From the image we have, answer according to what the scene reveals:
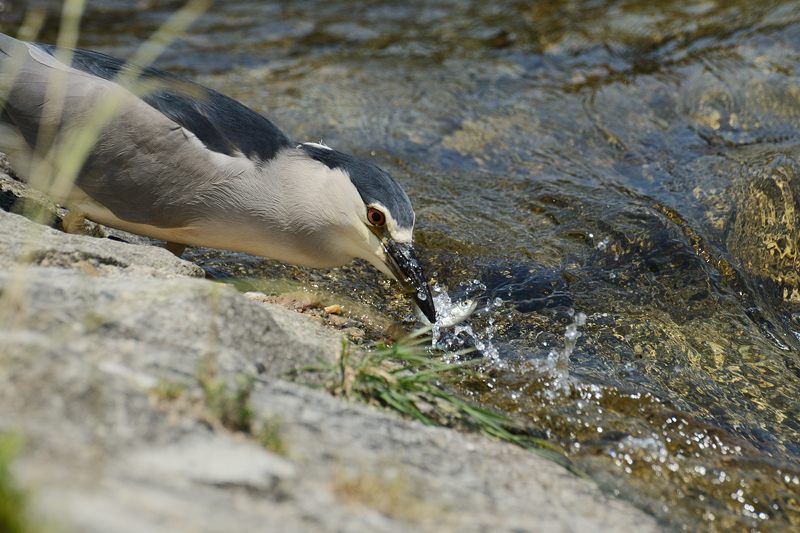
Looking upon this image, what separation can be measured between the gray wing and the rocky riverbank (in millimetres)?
1429

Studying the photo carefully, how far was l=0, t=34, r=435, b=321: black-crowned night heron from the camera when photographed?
4449 millimetres

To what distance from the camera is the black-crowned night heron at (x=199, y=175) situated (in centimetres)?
445

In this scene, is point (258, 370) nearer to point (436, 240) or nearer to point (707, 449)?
point (707, 449)

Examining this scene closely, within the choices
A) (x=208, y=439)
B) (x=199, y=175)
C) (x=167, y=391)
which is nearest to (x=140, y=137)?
(x=199, y=175)

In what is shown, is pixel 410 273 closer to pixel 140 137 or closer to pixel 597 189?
pixel 140 137

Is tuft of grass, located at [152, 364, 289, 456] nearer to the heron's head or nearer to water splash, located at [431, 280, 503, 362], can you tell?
water splash, located at [431, 280, 503, 362]

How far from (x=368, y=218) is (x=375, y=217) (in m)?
0.05

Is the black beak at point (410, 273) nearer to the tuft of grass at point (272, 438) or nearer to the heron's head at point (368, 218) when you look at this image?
the heron's head at point (368, 218)

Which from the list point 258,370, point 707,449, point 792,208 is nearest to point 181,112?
point 258,370

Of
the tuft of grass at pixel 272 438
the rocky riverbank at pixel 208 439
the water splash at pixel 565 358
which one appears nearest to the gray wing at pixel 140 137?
the rocky riverbank at pixel 208 439

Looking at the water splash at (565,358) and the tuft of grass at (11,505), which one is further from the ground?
the tuft of grass at (11,505)

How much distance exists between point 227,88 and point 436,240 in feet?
10.4

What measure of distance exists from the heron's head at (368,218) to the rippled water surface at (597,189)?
24 cm

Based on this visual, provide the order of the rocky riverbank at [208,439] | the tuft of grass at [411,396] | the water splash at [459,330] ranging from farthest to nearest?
the water splash at [459,330] < the tuft of grass at [411,396] < the rocky riverbank at [208,439]
